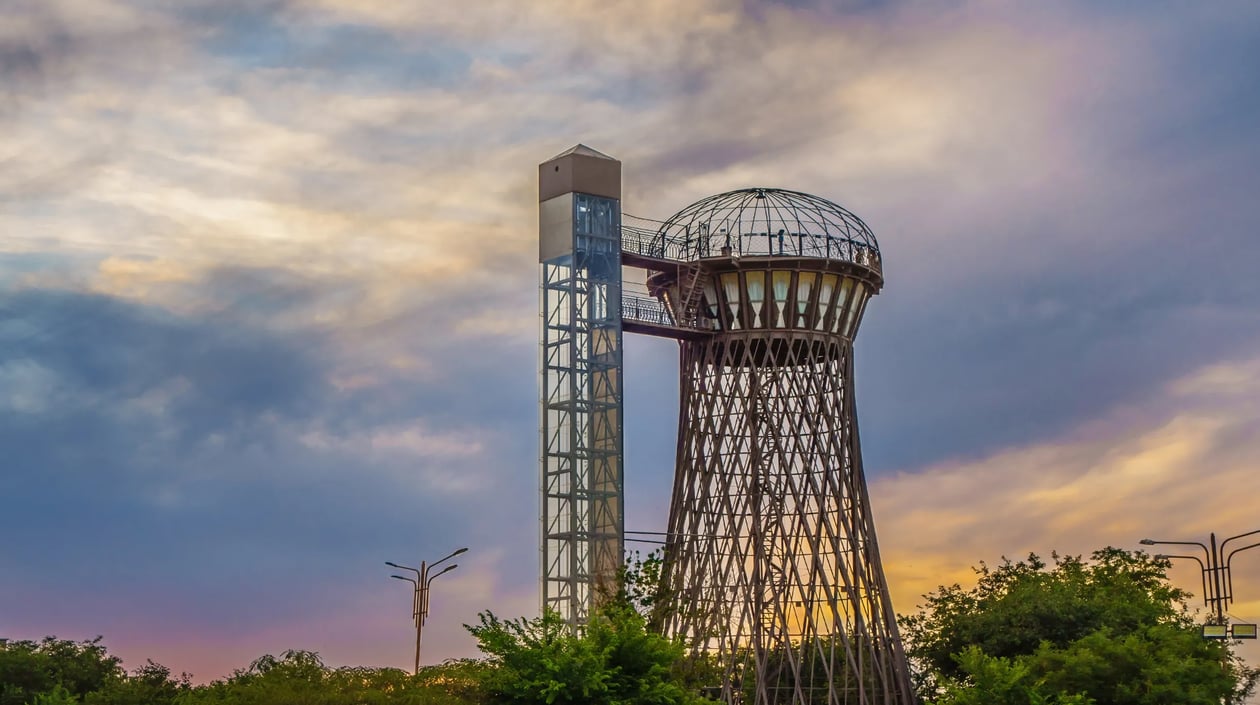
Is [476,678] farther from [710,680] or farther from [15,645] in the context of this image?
[15,645]

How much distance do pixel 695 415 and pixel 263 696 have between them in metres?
27.2

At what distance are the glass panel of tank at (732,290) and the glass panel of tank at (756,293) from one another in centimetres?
45

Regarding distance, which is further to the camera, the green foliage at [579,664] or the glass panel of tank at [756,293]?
the glass panel of tank at [756,293]

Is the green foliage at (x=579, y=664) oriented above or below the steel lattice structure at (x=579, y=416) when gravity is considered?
below

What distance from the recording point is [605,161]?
68.1 metres

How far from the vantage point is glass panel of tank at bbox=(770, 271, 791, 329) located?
69688 mm

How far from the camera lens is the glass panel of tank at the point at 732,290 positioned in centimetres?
Result: 6975

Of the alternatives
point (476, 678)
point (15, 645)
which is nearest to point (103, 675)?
point (15, 645)

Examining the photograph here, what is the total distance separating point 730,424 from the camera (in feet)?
229

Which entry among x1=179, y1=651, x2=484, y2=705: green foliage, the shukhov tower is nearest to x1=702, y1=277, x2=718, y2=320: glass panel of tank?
the shukhov tower

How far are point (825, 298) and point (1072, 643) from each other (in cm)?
1685

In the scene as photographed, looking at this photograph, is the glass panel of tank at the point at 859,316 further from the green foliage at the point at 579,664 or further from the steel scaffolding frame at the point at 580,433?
the green foliage at the point at 579,664

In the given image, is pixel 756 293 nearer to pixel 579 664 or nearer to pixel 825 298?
pixel 825 298

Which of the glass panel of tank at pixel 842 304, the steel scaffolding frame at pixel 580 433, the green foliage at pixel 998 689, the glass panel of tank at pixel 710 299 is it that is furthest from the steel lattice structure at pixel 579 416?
Result: the green foliage at pixel 998 689
